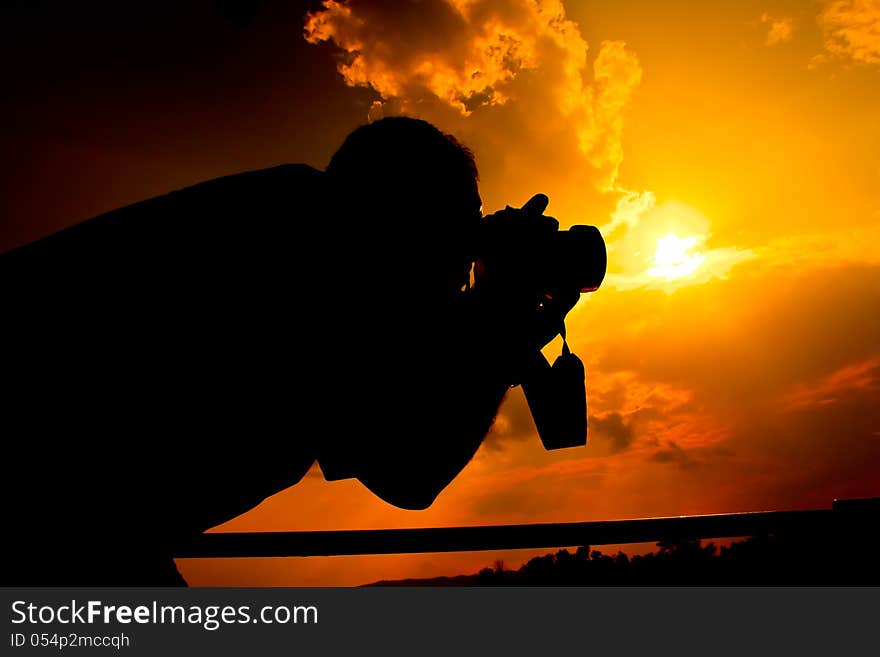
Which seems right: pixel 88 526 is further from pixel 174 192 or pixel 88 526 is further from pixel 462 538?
pixel 462 538

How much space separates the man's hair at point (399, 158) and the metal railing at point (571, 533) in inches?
26.7

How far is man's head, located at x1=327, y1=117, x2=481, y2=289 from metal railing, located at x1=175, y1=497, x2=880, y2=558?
506mm

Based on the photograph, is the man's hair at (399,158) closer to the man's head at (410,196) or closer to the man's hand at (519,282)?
the man's head at (410,196)

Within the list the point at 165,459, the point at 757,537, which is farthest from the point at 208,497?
the point at 757,537

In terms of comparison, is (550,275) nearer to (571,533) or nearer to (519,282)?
(519,282)

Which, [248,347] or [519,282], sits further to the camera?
[519,282]

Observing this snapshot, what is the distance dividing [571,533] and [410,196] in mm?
723

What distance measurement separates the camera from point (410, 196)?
94 cm

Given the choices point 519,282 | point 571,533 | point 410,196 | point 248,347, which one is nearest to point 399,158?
point 410,196

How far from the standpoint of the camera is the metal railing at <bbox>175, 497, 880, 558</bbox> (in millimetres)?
987

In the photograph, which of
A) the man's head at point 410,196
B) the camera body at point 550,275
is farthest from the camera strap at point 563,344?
the man's head at point 410,196

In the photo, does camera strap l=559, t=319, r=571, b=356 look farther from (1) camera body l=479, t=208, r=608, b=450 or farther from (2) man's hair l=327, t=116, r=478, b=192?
(2) man's hair l=327, t=116, r=478, b=192

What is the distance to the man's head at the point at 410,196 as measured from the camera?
92 centimetres

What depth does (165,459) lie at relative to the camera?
0.77 m
